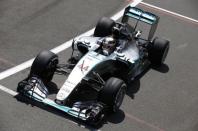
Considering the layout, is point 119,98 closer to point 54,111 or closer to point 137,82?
point 54,111

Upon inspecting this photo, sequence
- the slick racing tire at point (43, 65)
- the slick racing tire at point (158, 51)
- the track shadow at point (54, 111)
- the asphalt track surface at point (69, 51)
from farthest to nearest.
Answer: the slick racing tire at point (158, 51), the slick racing tire at point (43, 65), the asphalt track surface at point (69, 51), the track shadow at point (54, 111)

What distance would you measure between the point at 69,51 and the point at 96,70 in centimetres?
295

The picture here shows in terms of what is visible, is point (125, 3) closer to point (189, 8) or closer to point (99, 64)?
point (189, 8)

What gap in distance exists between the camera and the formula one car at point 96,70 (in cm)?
1455

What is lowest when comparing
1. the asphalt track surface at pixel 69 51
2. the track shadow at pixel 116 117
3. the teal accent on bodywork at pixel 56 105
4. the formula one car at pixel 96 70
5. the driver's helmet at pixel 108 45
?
the asphalt track surface at pixel 69 51

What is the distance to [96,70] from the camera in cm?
1541

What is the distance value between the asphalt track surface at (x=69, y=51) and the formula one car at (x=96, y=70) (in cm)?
35

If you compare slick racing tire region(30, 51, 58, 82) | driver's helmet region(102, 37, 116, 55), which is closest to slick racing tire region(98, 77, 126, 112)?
driver's helmet region(102, 37, 116, 55)

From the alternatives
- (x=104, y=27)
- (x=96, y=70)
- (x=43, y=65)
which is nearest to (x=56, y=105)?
(x=43, y=65)

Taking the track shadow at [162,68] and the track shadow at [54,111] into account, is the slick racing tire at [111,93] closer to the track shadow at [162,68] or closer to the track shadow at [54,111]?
the track shadow at [54,111]

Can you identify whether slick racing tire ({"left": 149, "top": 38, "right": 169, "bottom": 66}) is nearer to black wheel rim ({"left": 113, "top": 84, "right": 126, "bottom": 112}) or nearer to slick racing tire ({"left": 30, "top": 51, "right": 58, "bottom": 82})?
black wheel rim ({"left": 113, "top": 84, "right": 126, "bottom": 112})

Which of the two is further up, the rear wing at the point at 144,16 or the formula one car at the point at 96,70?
the rear wing at the point at 144,16

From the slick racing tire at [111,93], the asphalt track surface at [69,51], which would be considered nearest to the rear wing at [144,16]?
the asphalt track surface at [69,51]

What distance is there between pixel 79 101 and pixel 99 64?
48.9 inches
